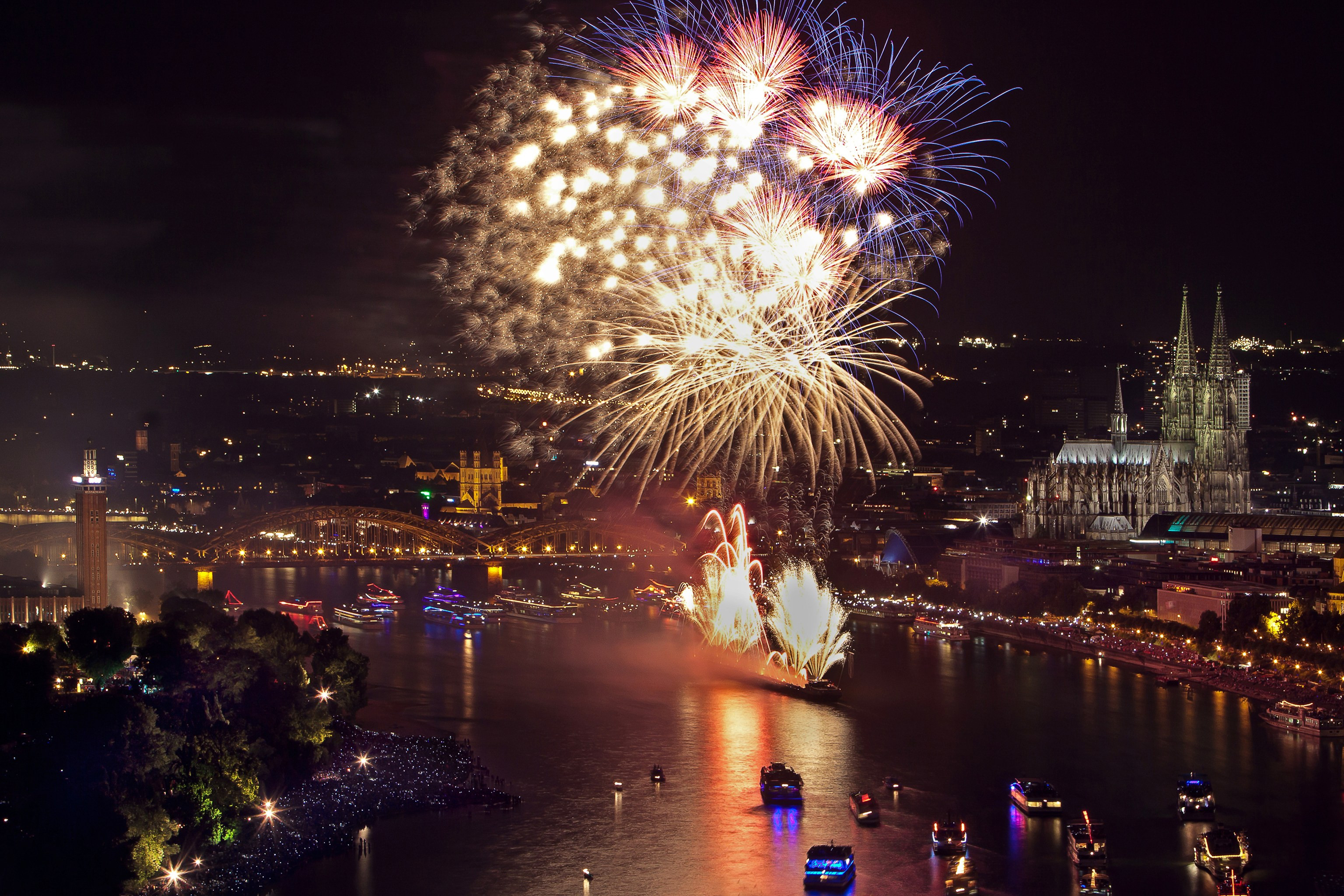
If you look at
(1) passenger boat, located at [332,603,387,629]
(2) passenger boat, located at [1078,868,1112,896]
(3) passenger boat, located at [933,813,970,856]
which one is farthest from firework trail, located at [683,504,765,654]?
(2) passenger boat, located at [1078,868,1112,896]

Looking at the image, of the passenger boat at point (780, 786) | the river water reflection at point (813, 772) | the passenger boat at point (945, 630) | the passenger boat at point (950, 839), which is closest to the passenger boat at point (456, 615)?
the river water reflection at point (813, 772)

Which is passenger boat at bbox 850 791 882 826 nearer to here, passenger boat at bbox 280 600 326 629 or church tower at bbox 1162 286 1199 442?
passenger boat at bbox 280 600 326 629

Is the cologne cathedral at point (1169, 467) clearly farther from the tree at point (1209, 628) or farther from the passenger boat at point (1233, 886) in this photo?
the passenger boat at point (1233, 886)

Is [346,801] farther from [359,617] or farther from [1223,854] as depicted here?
[359,617]

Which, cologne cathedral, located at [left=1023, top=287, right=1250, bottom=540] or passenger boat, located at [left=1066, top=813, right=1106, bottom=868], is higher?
cologne cathedral, located at [left=1023, top=287, right=1250, bottom=540]

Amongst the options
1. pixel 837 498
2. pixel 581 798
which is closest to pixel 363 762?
pixel 581 798
